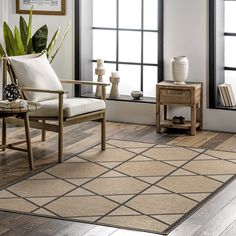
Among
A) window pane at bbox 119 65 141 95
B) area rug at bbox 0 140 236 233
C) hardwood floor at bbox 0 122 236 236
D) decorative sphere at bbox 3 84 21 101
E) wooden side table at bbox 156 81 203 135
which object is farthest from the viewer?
window pane at bbox 119 65 141 95

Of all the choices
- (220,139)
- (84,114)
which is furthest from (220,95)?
(84,114)

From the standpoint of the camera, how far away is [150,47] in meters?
7.99

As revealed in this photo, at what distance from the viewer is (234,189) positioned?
5648 mm

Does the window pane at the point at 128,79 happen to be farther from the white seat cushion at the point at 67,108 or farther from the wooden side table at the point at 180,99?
the white seat cushion at the point at 67,108

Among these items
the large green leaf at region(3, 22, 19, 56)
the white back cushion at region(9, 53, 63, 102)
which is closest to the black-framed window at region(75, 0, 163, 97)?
the large green leaf at region(3, 22, 19, 56)

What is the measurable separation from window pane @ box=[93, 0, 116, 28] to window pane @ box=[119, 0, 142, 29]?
0.29 ft

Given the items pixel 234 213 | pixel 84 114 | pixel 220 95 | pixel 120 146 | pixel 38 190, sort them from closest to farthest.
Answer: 1. pixel 234 213
2. pixel 38 190
3. pixel 84 114
4. pixel 120 146
5. pixel 220 95

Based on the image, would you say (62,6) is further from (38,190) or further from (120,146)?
(38,190)

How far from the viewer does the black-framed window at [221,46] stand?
7492 mm

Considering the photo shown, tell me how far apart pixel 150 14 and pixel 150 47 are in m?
0.33

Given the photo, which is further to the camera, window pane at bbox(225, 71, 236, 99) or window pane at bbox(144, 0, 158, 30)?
window pane at bbox(144, 0, 158, 30)

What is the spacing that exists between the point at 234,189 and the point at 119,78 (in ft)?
8.85

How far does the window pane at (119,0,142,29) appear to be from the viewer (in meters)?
8.01

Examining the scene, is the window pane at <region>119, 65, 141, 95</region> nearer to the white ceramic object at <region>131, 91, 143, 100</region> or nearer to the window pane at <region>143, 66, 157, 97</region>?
the window pane at <region>143, 66, 157, 97</region>
